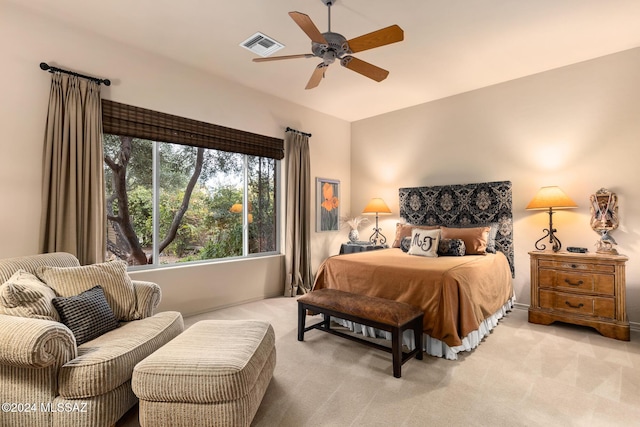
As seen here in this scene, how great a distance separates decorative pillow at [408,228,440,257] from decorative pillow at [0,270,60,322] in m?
3.37

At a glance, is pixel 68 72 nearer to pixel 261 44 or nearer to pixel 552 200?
pixel 261 44

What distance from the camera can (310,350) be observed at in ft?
9.02

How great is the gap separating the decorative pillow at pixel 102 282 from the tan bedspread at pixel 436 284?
188 centimetres

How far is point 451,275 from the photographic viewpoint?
262cm

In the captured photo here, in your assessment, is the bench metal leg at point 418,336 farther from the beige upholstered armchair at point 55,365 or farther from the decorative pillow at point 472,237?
the beige upholstered armchair at point 55,365

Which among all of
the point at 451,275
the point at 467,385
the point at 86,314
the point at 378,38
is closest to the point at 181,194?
the point at 86,314

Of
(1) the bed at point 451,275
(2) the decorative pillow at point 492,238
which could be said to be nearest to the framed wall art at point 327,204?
(1) the bed at point 451,275

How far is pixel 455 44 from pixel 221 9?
2.32 meters

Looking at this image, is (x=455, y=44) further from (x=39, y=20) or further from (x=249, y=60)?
(x=39, y=20)

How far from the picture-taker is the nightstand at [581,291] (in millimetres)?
2967

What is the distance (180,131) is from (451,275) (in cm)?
326

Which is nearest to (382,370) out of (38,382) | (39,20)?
(38,382)

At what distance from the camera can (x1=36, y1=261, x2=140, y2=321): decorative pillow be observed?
2094 mm

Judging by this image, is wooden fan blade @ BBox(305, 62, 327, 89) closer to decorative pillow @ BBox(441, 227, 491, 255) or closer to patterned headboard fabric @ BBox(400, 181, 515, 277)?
decorative pillow @ BBox(441, 227, 491, 255)
